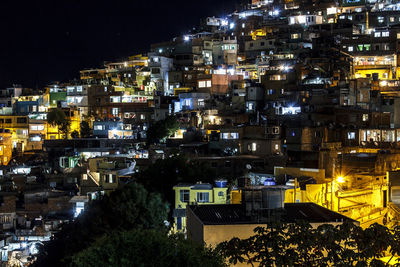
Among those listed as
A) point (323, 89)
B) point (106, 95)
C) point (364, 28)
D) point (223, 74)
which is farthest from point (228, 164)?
point (364, 28)

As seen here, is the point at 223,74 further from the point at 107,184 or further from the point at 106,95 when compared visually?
the point at 107,184

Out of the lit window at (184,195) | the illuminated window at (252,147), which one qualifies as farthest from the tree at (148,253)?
the illuminated window at (252,147)

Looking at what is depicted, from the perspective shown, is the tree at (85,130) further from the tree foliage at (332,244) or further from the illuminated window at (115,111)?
the tree foliage at (332,244)

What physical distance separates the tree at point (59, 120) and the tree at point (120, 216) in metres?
22.2

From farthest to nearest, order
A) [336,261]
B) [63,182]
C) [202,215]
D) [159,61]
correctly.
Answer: [159,61] → [63,182] → [202,215] → [336,261]

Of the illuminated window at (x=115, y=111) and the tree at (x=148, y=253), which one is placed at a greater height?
the illuminated window at (x=115, y=111)

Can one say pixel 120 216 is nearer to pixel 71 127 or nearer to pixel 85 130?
pixel 85 130

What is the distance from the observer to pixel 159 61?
146 ft

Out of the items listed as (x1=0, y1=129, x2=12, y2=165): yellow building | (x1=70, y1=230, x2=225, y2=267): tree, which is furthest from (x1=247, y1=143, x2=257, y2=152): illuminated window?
(x1=0, y1=129, x2=12, y2=165): yellow building

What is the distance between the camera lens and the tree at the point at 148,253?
29.9ft

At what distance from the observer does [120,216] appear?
1767cm

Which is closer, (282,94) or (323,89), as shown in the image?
(323,89)

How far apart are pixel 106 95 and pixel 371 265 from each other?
3635 centimetres

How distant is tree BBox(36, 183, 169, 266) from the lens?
56.6ft
